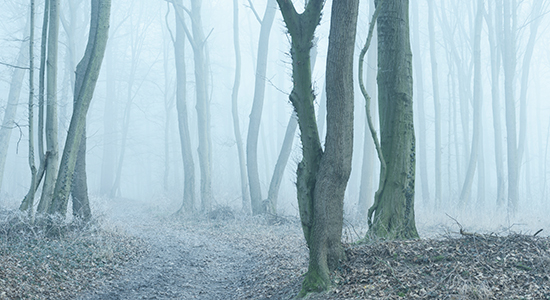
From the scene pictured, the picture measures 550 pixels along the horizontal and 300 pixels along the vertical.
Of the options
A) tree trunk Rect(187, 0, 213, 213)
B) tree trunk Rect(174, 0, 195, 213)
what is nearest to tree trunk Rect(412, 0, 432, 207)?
tree trunk Rect(187, 0, 213, 213)

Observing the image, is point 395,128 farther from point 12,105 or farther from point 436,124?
point 12,105

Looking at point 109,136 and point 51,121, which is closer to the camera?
point 51,121

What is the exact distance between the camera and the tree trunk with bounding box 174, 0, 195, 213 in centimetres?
1900

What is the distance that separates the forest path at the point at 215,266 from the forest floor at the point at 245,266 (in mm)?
24

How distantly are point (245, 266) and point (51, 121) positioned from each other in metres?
5.26

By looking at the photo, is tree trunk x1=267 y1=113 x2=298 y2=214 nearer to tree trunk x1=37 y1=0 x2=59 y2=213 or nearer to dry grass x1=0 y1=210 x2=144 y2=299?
dry grass x1=0 y1=210 x2=144 y2=299

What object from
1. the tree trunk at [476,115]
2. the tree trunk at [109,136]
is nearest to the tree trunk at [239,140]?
the tree trunk at [476,115]

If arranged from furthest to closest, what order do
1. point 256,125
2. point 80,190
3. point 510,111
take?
point 510,111 < point 256,125 < point 80,190

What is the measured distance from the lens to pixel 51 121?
32.0 feet

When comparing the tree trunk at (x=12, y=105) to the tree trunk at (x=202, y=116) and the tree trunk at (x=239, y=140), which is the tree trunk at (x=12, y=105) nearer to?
the tree trunk at (x=202, y=116)

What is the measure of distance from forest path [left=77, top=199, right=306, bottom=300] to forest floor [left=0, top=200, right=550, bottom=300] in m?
0.02

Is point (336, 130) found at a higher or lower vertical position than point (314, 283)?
higher

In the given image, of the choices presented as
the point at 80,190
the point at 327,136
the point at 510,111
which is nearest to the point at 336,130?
the point at 327,136

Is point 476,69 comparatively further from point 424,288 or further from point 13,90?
point 13,90
